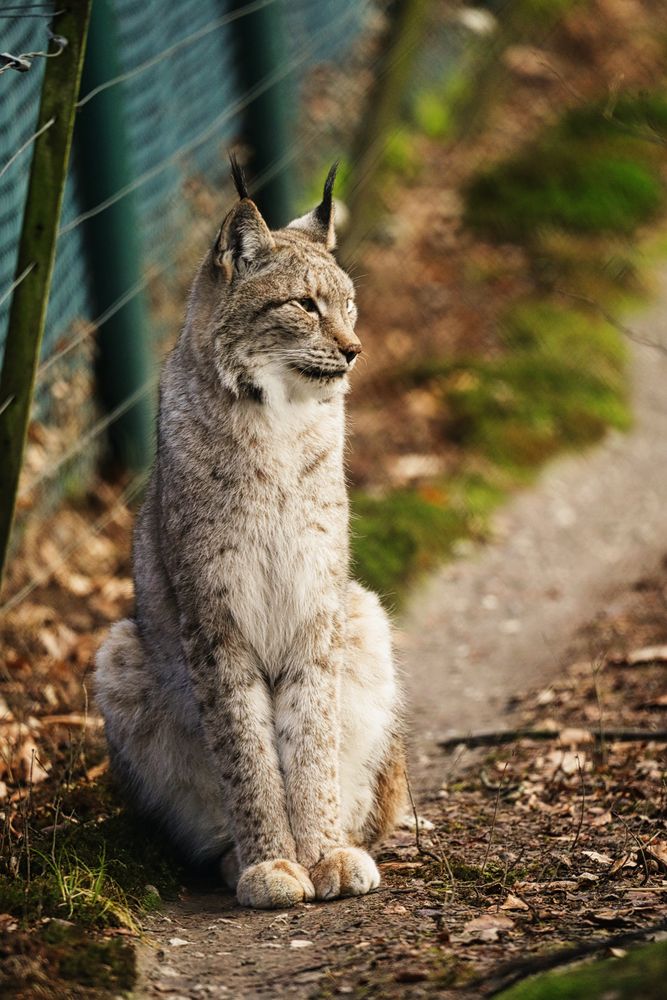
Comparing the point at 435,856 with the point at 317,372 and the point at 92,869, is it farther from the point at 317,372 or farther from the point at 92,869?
the point at 317,372

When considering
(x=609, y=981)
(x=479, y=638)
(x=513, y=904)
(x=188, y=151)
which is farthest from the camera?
(x=188, y=151)

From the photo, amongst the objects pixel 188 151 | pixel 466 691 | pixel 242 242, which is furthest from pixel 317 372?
pixel 188 151

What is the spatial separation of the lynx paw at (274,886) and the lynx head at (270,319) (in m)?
1.16

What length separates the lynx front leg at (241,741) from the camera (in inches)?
138

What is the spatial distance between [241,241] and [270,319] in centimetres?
22

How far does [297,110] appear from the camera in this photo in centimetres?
825

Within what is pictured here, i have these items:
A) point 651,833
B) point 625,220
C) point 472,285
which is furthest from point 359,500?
point 625,220

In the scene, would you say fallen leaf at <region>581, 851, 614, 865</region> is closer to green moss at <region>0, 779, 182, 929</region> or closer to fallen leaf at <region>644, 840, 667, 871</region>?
fallen leaf at <region>644, 840, 667, 871</region>

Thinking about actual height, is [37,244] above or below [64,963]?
above

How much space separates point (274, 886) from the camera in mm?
3357

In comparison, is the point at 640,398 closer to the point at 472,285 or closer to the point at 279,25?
the point at 472,285

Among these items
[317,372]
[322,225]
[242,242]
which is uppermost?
[322,225]

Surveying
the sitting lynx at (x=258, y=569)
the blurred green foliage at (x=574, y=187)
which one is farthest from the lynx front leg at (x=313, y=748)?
the blurred green foliage at (x=574, y=187)

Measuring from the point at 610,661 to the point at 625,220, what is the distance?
4634 millimetres
